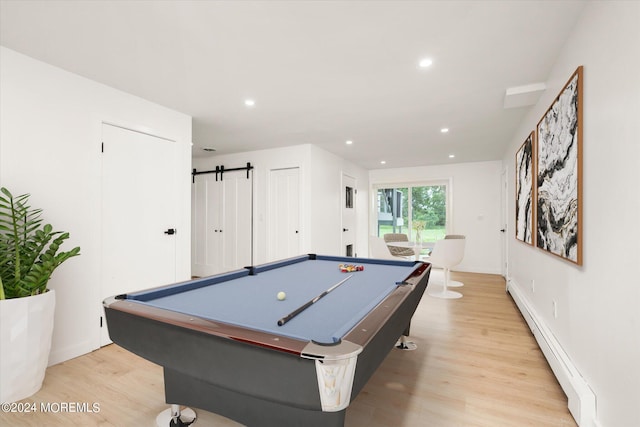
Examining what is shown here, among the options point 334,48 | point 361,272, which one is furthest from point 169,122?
point 361,272

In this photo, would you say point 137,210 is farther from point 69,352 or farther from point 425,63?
point 425,63

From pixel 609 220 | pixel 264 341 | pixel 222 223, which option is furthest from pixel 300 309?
pixel 222 223

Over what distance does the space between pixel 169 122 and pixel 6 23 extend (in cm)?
150

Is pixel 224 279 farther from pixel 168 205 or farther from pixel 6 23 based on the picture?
pixel 6 23

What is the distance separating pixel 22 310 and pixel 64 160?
121cm

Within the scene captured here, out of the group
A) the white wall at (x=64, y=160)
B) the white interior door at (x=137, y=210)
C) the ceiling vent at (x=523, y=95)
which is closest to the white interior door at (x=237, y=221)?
the white interior door at (x=137, y=210)

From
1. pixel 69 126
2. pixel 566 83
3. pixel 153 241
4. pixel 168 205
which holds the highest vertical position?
pixel 566 83

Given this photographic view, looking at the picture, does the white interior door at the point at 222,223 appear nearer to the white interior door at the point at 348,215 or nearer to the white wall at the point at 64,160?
the white interior door at the point at 348,215

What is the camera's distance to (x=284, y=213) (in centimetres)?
511

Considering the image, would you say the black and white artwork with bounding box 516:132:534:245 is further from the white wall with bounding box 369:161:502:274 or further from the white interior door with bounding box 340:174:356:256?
the white interior door with bounding box 340:174:356:256

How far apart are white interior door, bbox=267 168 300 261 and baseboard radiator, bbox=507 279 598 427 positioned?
3.36m

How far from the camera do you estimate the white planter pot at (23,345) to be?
1.81m

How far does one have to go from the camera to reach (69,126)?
247 centimetres

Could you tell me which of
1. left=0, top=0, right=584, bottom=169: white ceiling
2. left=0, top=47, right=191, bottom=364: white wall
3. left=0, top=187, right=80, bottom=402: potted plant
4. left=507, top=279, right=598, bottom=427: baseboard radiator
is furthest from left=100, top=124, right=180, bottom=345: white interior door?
left=507, top=279, right=598, bottom=427: baseboard radiator
